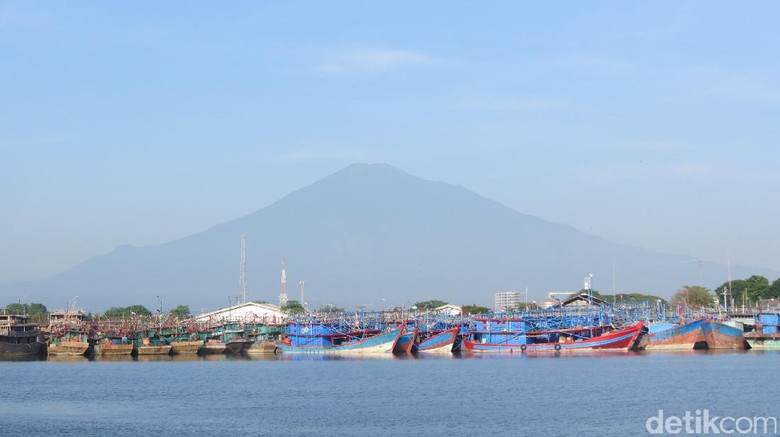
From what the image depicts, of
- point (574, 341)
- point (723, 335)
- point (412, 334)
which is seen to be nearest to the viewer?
point (723, 335)

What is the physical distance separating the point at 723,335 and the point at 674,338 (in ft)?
13.9

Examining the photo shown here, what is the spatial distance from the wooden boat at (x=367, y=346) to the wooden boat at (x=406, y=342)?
843 mm

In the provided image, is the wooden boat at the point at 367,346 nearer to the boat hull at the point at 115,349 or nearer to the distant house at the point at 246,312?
the boat hull at the point at 115,349

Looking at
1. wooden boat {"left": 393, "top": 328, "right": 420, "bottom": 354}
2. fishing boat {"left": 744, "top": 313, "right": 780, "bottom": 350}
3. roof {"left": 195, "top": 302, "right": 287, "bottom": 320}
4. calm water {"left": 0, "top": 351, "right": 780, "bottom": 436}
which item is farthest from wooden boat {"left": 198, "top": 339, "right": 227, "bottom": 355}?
fishing boat {"left": 744, "top": 313, "right": 780, "bottom": 350}

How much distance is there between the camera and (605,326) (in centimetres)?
9844

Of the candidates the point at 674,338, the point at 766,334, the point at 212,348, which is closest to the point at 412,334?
the point at 212,348

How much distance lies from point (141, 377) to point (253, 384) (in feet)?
39.3

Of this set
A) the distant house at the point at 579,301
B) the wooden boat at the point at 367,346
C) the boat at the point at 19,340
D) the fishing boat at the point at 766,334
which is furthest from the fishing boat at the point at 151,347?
the fishing boat at the point at 766,334

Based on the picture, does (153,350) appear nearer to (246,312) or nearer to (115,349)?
(115,349)

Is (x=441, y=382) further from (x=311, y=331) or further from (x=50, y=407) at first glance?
(x=311, y=331)

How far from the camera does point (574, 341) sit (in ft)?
322

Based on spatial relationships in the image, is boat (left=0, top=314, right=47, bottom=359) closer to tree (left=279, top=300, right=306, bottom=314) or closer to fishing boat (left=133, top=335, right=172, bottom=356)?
fishing boat (left=133, top=335, right=172, bottom=356)

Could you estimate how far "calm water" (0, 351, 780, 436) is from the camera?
50219mm

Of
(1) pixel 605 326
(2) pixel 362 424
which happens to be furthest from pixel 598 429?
(1) pixel 605 326
